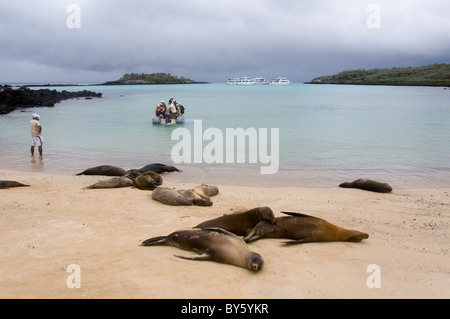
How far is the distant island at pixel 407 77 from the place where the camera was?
97.1m

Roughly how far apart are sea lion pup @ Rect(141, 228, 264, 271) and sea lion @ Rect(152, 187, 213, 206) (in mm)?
2143

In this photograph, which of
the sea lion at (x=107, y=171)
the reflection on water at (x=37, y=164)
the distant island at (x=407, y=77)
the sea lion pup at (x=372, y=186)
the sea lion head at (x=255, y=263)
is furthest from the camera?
the distant island at (x=407, y=77)

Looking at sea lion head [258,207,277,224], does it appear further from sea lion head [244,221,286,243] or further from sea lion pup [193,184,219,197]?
sea lion pup [193,184,219,197]

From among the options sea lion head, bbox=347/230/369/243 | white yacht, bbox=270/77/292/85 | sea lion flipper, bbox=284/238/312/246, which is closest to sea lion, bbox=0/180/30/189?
sea lion flipper, bbox=284/238/312/246

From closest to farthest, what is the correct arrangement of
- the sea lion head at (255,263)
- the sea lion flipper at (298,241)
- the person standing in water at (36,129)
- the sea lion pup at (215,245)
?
the sea lion head at (255,263), the sea lion pup at (215,245), the sea lion flipper at (298,241), the person standing in water at (36,129)

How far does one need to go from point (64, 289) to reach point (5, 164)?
421 inches

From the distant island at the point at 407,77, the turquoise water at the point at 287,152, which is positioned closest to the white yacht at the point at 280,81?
the distant island at the point at 407,77

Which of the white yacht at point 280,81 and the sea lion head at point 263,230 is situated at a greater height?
the white yacht at point 280,81

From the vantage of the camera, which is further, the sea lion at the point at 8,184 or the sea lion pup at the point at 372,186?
the sea lion pup at the point at 372,186

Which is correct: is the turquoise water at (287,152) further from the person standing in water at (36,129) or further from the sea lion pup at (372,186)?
the sea lion pup at (372,186)

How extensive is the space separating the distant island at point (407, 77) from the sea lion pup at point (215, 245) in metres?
101

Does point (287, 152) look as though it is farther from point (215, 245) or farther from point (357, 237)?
point (215, 245)

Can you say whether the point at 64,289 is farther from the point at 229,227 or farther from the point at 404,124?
the point at 404,124

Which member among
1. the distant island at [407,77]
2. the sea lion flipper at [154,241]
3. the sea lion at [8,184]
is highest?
the distant island at [407,77]
